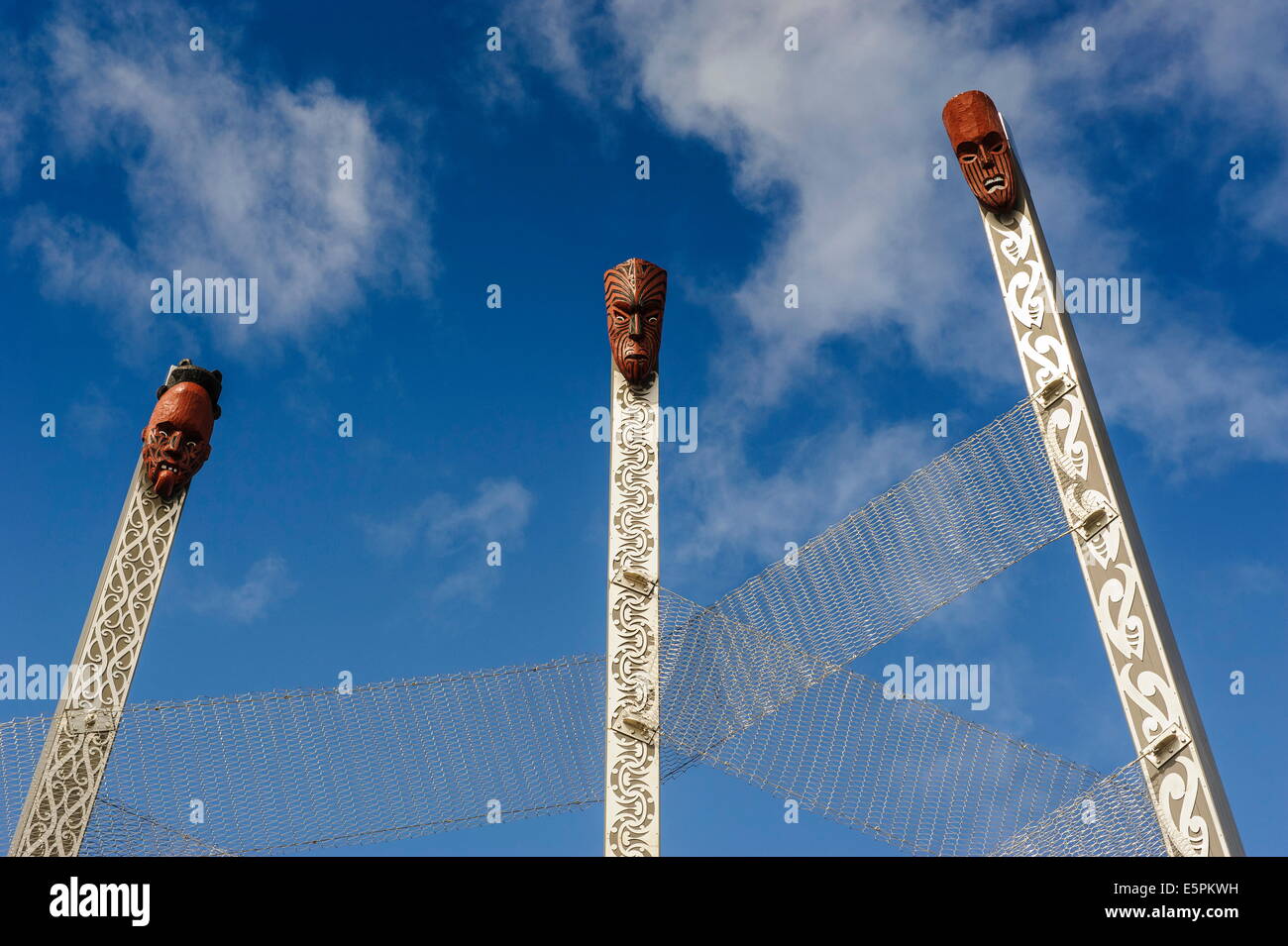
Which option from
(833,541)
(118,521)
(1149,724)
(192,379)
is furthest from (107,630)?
(1149,724)

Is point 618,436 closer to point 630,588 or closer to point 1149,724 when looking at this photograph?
point 630,588

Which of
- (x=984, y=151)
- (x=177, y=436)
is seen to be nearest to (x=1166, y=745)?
(x=984, y=151)

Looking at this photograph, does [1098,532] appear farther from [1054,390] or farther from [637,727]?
[637,727]

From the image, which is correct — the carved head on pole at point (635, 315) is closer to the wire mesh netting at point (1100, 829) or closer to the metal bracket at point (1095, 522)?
the metal bracket at point (1095, 522)

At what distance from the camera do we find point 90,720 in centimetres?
753

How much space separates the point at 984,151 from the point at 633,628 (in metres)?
3.34

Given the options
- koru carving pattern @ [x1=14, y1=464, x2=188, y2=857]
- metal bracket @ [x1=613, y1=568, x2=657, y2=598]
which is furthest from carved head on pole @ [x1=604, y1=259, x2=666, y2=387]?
koru carving pattern @ [x1=14, y1=464, x2=188, y2=857]

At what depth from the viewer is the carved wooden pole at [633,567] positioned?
7363 mm

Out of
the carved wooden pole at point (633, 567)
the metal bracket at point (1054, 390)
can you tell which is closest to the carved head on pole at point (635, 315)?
the carved wooden pole at point (633, 567)

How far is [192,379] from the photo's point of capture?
8.69 meters

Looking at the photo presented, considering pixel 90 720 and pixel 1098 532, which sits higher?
pixel 1098 532

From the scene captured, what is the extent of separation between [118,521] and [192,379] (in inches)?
39.4
